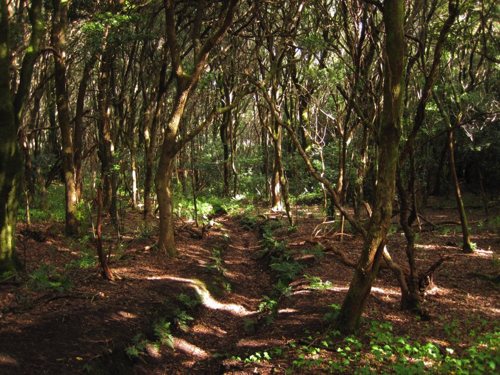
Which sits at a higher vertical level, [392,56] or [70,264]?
[392,56]

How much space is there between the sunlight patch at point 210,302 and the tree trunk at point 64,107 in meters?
4.78

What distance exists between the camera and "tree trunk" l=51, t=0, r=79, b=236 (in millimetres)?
10203

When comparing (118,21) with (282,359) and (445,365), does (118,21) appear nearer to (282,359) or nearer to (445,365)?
(282,359)

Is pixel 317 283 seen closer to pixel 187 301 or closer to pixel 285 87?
pixel 187 301

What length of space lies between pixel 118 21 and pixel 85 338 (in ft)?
25.9

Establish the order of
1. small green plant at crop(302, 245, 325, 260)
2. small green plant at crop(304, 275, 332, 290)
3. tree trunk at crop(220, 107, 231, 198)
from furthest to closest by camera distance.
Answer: tree trunk at crop(220, 107, 231, 198) → small green plant at crop(302, 245, 325, 260) → small green plant at crop(304, 275, 332, 290)

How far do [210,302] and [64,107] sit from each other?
6850 millimetres

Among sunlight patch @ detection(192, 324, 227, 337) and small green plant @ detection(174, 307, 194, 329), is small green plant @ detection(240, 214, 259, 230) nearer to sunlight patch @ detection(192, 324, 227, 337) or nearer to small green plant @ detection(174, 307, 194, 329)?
sunlight patch @ detection(192, 324, 227, 337)

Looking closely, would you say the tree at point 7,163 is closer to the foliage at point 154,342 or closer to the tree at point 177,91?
the foliage at point 154,342

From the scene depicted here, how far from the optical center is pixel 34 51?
7.91 metres

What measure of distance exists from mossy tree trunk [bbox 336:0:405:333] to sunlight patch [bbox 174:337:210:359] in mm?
2693

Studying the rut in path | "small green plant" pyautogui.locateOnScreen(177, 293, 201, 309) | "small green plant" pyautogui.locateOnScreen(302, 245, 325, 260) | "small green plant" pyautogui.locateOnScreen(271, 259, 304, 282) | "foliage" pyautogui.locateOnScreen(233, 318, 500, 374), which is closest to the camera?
"foliage" pyautogui.locateOnScreen(233, 318, 500, 374)

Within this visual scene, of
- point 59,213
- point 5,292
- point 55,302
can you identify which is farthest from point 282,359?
point 59,213

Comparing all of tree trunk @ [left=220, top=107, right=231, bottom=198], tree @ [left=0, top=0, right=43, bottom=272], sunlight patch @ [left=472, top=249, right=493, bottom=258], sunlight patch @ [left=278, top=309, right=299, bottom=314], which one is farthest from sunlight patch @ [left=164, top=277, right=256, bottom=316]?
tree trunk @ [left=220, top=107, right=231, bottom=198]
